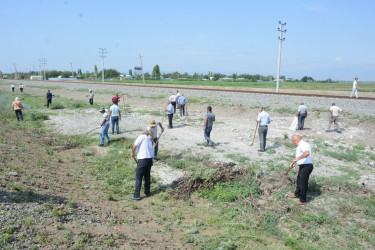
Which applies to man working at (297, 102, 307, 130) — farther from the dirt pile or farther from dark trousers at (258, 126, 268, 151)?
the dirt pile

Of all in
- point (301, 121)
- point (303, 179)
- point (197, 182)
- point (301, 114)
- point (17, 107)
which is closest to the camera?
point (303, 179)

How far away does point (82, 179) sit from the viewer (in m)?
9.44

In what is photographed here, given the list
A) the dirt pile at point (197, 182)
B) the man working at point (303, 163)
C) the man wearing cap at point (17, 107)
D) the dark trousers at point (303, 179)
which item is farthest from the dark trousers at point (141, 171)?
the man wearing cap at point (17, 107)

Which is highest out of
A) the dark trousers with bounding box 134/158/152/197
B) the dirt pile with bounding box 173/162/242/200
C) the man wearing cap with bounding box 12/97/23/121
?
the man wearing cap with bounding box 12/97/23/121

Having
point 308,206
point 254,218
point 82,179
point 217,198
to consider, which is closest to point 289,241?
point 254,218

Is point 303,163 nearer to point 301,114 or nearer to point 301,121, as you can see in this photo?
point 301,114

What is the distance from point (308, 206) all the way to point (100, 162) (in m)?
7.26

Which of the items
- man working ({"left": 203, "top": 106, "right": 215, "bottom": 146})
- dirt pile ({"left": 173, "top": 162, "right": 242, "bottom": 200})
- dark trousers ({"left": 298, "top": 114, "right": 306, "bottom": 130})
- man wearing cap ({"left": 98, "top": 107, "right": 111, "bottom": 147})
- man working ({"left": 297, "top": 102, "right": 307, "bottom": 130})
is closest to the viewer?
dirt pile ({"left": 173, "top": 162, "right": 242, "bottom": 200})

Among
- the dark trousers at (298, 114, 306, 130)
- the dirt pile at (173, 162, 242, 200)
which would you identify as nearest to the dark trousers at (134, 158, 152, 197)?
the dirt pile at (173, 162, 242, 200)

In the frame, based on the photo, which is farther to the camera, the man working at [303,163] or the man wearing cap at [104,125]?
the man wearing cap at [104,125]

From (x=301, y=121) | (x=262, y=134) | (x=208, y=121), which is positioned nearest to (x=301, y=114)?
(x=301, y=121)

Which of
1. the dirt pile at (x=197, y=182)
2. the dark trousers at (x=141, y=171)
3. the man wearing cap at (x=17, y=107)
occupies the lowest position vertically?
the dirt pile at (x=197, y=182)

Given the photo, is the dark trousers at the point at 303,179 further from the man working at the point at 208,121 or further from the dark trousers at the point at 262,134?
the man working at the point at 208,121

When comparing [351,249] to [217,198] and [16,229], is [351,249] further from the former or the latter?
[16,229]
